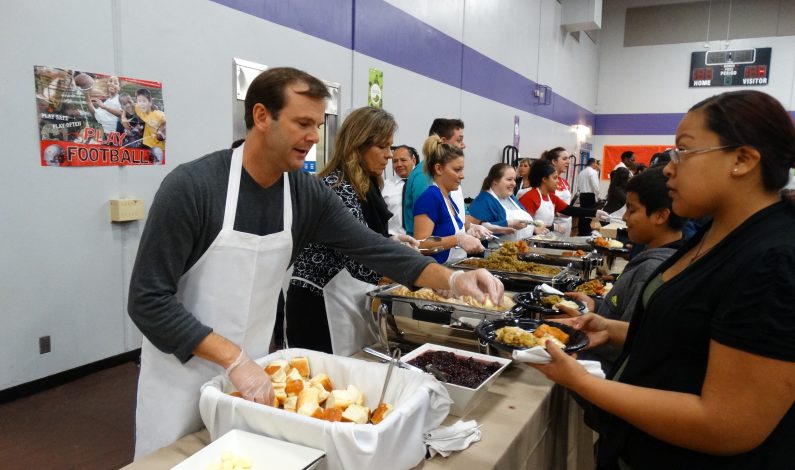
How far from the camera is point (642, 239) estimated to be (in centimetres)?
204

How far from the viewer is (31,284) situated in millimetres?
2850

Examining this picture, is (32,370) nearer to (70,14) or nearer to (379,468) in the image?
(70,14)

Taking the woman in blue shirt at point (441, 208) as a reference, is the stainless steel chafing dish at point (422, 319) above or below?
below

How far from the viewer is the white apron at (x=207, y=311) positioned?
136 cm

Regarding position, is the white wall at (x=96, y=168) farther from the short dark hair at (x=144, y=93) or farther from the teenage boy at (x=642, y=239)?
the teenage boy at (x=642, y=239)

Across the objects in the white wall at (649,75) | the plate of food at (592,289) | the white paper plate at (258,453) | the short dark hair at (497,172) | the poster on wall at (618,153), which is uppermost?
the white wall at (649,75)

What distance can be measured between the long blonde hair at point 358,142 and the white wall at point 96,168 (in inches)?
67.0

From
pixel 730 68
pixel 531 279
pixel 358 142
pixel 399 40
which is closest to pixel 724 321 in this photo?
pixel 358 142

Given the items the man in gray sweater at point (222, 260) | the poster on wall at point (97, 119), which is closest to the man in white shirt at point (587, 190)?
the poster on wall at point (97, 119)

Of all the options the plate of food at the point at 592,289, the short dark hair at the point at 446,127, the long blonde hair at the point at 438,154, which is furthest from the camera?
the short dark hair at the point at 446,127

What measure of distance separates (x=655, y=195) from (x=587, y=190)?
346 inches

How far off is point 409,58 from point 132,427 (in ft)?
13.8

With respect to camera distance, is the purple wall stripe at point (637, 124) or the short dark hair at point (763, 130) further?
the purple wall stripe at point (637, 124)

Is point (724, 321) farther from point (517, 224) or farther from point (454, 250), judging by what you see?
point (517, 224)
